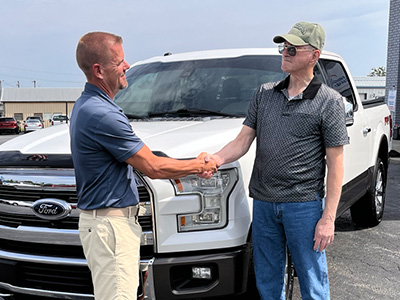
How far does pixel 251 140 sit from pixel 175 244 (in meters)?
0.73

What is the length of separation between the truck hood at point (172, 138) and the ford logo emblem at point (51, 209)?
28cm

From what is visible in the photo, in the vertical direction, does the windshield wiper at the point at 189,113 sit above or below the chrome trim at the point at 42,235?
above

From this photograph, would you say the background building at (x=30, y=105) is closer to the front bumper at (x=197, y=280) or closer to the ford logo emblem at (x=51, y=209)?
the ford logo emblem at (x=51, y=209)

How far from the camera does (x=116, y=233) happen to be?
2129mm

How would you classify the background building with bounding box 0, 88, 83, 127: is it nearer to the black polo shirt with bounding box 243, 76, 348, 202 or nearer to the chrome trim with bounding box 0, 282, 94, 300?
the chrome trim with bounding box 0, 282, 94, 300

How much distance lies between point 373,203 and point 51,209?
3659mm

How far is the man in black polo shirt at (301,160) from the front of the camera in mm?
2402

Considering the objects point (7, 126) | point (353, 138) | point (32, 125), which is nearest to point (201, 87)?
point (353, 138)

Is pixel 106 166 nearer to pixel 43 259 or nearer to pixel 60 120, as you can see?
pixel 43 259

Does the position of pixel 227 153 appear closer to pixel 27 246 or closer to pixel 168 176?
pixel 168 176

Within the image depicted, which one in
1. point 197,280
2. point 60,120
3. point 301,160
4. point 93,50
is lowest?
point 60,120

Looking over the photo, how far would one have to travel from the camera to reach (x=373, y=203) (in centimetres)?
504

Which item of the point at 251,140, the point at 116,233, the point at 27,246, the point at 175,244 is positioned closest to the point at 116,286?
the point at 116,233

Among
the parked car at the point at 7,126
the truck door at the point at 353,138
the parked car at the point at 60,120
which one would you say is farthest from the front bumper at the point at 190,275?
the parked car at the point at 7,126
